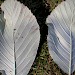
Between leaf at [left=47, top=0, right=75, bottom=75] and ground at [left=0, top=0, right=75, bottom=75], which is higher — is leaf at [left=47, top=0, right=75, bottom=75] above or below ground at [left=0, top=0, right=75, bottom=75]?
above

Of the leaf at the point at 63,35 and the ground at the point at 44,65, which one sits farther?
the ground at the point at 44,65

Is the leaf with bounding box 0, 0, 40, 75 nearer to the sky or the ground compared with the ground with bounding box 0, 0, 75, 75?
nearer to the sky

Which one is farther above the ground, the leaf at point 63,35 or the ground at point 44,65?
the leaf at point 63,35

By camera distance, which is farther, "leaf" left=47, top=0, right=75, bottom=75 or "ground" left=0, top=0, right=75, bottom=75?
"ground" left=0, top=0, right=75, bottom=75

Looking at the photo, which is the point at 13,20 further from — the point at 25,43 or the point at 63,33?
the point at 63,33

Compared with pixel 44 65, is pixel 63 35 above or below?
above
